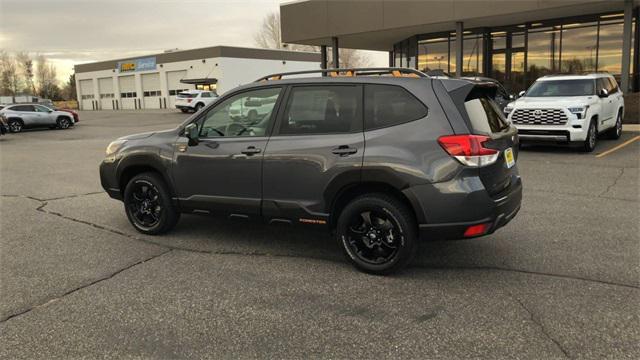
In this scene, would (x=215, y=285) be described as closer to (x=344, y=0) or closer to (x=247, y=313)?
(x=247, y=313)

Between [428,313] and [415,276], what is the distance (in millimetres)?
736

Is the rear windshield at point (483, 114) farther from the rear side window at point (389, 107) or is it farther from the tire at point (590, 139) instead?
the tire at point (590, 139)

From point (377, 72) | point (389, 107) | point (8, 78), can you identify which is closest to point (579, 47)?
point (377, 72)

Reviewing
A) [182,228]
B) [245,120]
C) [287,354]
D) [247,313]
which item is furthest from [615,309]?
[182,228]

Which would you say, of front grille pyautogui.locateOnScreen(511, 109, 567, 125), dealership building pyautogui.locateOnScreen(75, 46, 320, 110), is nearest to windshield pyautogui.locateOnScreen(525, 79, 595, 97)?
front grille pyautogui.locateOnScreen(511, 109, 567, 125)

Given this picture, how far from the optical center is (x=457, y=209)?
13.3 feet

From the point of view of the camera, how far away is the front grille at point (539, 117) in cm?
1168

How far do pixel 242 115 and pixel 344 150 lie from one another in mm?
1272

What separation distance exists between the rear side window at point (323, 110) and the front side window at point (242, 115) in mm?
225

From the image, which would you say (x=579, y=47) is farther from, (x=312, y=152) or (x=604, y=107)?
(x=312, y=152)

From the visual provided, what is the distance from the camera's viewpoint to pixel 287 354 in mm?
3172

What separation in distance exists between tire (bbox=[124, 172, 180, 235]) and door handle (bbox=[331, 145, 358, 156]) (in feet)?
7.09

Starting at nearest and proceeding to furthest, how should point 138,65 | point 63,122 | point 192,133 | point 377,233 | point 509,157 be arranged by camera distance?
point 377,233 < point 509,157 < point 192,133 < point 63,122 < point 138,65

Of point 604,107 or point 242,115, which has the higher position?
point 242,115
